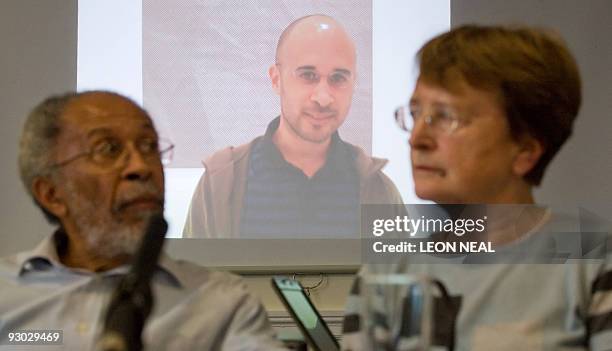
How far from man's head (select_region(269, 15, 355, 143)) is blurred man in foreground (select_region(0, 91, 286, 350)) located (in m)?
1.41

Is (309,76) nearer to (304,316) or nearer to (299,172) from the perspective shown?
(299,172)

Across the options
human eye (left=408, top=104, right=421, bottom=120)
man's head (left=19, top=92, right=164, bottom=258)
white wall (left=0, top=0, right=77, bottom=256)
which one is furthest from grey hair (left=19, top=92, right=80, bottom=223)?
white wall (left=0, top=0, right=77, bottom=256)

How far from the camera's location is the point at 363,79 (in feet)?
9.68

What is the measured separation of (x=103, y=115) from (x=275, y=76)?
5.14 feet

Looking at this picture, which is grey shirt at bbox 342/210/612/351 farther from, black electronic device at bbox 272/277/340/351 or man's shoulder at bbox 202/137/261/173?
man's shoulder at bbox 202/137/261/173

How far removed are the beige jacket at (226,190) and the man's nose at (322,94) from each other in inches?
7.2

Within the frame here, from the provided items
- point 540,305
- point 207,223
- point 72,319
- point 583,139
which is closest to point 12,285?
point 72,319

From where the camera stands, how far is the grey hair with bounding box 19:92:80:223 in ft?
4.86

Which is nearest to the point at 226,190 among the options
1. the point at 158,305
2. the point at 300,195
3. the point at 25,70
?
the point at 300,195

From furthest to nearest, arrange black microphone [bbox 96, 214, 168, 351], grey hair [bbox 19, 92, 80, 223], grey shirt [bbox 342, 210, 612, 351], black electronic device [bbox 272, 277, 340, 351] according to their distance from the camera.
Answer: grey hair [bbox 19, 92, 80, 223], black electronic device [bbox 272, 277, 340, 351], grey shirt [bbox 342, 210, 612, 351], black microphone [bbox 96, 214, 168, 351]

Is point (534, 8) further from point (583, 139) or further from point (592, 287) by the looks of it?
point (592, 287)

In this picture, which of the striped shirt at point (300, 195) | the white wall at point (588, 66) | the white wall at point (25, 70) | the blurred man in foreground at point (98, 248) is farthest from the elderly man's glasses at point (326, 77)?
the blurred man in foreground at point (98, 248)

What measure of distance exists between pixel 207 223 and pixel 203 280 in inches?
60.4

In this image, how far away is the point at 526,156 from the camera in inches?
40.3
